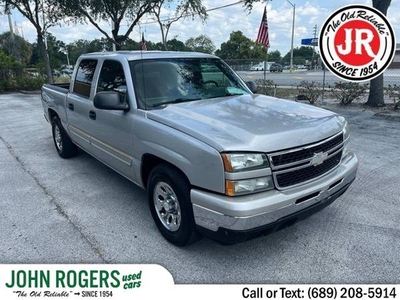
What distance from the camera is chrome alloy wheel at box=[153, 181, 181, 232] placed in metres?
3.08

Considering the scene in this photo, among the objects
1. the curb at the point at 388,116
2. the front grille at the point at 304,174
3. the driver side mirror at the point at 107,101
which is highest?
the driver side mirror at the point at 107,101

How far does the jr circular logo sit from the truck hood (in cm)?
651

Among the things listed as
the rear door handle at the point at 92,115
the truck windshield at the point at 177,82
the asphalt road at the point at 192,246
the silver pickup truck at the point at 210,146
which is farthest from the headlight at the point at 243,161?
the rear door handle at the point at 92,115

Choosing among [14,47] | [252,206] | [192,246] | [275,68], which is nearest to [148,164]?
[192,246]

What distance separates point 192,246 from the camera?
10.4ft

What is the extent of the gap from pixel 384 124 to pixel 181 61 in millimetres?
6131

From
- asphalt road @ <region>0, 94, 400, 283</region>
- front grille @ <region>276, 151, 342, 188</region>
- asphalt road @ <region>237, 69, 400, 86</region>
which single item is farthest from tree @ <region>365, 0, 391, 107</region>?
asphalt road @ <region>237, 69, 400, 86</region>

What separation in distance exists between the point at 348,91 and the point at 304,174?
8526 millimetres

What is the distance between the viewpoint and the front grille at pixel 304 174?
2.68m

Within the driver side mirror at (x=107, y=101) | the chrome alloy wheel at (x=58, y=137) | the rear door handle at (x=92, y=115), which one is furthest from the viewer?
the chrome alloy wheel at (x=58, y=137)

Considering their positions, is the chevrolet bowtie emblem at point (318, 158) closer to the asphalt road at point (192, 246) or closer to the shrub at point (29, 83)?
the asphalt road at point (192, 246)

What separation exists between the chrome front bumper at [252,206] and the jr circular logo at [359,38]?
753cm

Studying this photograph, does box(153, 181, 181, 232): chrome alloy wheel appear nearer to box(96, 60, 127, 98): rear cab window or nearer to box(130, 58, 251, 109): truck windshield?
box(130, 58, 251, 109): truck windshield

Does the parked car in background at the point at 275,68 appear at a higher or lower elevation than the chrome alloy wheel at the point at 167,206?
higher
